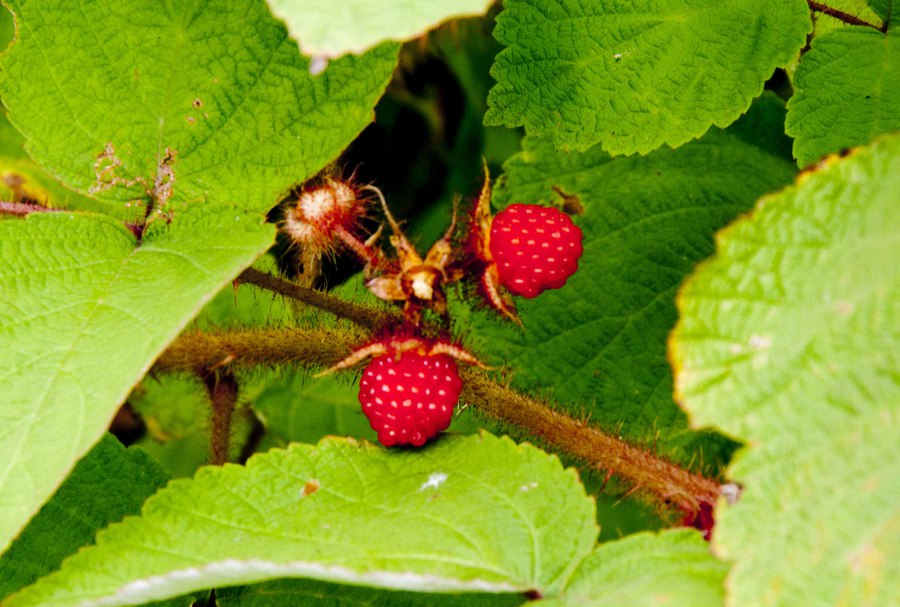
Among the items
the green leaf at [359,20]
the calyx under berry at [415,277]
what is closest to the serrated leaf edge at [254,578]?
the calyx under berry at [415,277]

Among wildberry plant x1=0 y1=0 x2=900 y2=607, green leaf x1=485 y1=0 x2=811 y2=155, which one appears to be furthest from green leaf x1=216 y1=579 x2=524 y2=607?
green leaf x1=485 y1=0 x2=811 y2=155

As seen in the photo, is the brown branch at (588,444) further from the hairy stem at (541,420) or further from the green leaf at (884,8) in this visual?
the green leaf at (884,8)

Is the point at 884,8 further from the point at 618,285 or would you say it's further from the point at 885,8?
the point at 618,285

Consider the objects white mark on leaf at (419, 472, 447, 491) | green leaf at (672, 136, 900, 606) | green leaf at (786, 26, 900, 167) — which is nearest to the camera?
green leaf at (672, 136, 900, 606)

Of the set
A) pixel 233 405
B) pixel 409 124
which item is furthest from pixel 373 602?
pixel 409 124

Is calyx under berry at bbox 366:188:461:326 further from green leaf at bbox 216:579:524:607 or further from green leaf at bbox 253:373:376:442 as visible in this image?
green leaf at bbox 253:373:376:442

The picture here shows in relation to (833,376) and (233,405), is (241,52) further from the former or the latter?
(833,376)

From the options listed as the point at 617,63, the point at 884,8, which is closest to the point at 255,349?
the point at 617,63
